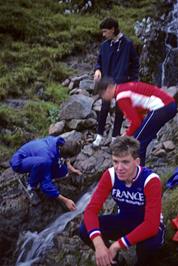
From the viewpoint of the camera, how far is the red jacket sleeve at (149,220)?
13.2 ft

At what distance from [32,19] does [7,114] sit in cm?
364

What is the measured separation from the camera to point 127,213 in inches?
170

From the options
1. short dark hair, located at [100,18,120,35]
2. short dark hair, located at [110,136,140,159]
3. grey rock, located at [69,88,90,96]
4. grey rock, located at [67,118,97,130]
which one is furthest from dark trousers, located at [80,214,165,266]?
grey rock, located at [69,88,90,96]

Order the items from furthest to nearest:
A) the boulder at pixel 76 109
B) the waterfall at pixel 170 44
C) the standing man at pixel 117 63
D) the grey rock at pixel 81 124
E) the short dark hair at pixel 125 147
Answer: the waterfall at pixel 170 44 < the boulder at pixel 76 109 < the grey rock at pixel 81 124 < the standing man at pixel 117 63 < the short dark hair at pixel 125 147

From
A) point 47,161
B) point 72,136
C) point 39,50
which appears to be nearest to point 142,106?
point 47,161

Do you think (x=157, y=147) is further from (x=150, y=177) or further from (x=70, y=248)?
(x=150, y=177)

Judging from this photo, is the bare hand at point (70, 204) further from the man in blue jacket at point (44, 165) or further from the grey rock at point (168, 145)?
the grey rock at point (168, 145)

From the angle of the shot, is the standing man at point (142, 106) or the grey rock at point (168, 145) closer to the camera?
the standing man at point (142, 106)

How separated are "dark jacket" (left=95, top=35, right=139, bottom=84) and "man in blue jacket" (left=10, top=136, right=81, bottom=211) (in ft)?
4.33

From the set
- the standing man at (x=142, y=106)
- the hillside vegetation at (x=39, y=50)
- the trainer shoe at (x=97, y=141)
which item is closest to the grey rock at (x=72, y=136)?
the trainer shoe at (x=97, y=141)

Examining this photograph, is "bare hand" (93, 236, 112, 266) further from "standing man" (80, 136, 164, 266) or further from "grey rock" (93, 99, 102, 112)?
"grey rock" (93, 99, 102, 112)

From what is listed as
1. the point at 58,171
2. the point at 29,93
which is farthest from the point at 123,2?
the point at 58,171

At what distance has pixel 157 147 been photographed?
278 inches

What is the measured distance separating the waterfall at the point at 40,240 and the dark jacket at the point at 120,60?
5.71 ft
